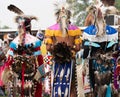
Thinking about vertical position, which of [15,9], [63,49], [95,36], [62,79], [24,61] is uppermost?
[15,9]

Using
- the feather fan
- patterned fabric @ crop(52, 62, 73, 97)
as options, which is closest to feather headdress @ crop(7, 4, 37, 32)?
the feather fan

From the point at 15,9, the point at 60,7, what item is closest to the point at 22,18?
the point at 15,9

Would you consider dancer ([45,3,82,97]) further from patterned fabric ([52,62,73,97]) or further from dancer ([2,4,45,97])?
dancer ([2,4,45,97])

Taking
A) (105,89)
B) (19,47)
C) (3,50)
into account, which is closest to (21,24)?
(19,47)

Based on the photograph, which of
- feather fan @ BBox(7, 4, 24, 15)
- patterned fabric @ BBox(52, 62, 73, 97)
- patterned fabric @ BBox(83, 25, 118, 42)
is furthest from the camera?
feather fan @ BBox(7, 4, 24, 15)

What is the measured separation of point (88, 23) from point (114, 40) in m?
0.63

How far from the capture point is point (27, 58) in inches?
381

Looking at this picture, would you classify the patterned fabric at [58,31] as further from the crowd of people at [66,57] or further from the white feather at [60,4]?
the white feather at [60,4]

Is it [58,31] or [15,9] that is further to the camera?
[15,9]


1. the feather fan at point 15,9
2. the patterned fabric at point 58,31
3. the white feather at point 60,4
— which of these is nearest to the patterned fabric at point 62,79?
the patterned fabric at point 58,31

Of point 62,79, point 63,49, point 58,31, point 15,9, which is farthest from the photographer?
point 15,9

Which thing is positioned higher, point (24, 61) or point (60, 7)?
point (60, 7)

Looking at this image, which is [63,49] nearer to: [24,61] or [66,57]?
[66,57]

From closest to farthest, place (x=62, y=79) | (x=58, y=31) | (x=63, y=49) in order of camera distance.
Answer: (x=63, y=49) < (x=58, y=31) < (x=62, y=79)
